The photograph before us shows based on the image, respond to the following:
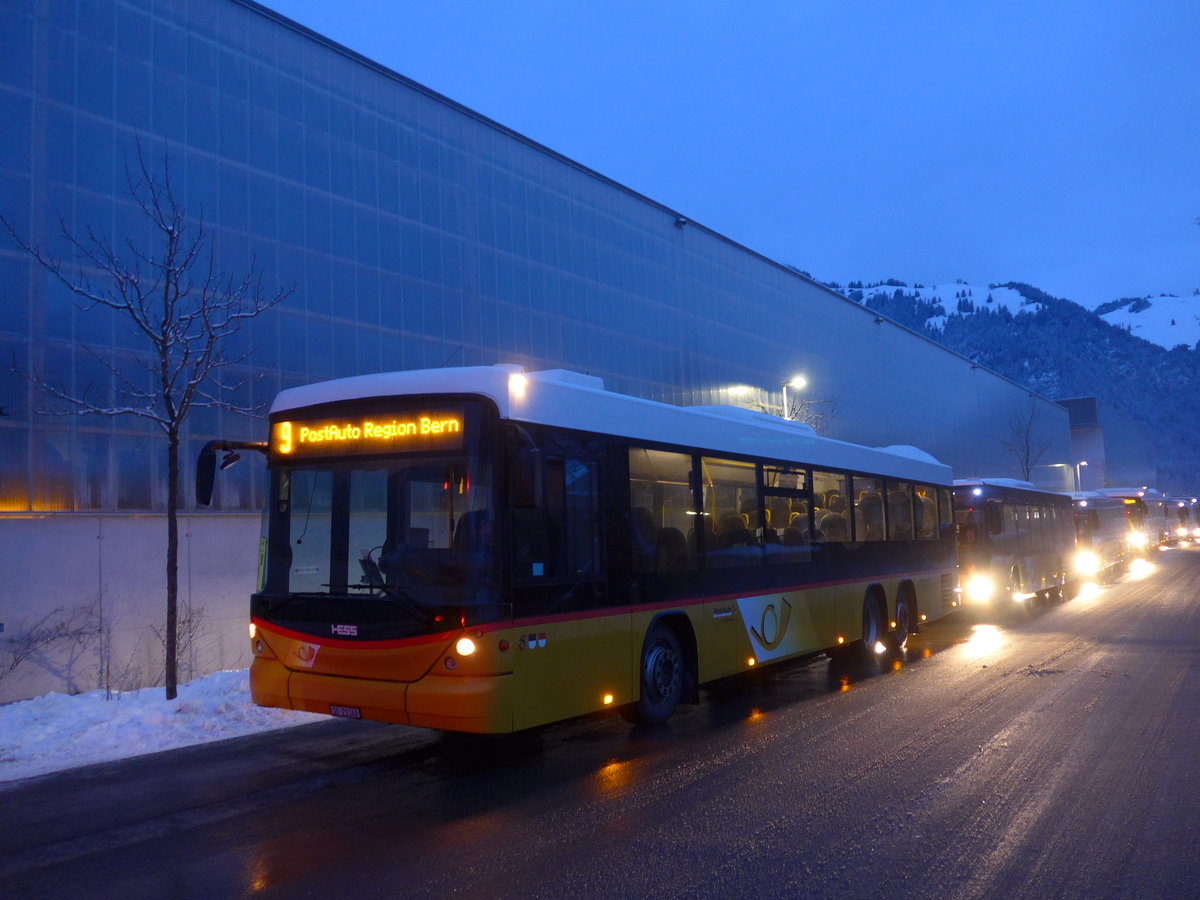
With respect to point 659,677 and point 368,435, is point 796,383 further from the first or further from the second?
point 368,435

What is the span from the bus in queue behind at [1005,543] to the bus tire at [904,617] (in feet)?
16.7

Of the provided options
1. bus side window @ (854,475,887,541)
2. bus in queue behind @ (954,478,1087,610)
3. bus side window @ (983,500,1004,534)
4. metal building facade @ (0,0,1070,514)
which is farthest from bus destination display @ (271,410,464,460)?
bus side window @ (983,500,1004,534)

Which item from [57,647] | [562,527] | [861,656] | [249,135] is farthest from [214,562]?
[861,656]

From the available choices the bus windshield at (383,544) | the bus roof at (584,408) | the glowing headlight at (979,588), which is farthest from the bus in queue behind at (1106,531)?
the bus windshield at (383,544)

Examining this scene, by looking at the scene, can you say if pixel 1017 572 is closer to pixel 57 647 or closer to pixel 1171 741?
pixel 1171 741

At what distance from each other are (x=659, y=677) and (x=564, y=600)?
5.83 feet

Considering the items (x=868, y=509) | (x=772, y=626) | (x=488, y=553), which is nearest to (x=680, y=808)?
(x=488, y=553)

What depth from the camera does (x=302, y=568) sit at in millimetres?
7633

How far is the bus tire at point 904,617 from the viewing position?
14539 millimetres

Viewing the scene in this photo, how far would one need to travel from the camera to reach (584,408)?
8.18 m

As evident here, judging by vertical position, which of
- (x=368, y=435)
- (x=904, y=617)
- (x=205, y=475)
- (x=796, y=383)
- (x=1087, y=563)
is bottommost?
(x=1087, y=563)

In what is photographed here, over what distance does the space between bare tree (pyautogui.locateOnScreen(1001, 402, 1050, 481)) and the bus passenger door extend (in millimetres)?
54406

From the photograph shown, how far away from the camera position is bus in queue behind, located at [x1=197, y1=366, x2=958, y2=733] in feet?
22.7

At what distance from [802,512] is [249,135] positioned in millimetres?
10560
